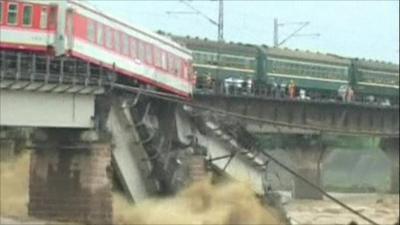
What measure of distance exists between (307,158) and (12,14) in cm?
4739

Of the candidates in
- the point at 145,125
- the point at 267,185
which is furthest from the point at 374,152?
the point at 145,125

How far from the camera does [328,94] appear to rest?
2879 inches

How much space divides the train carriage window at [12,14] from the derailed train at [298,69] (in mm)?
29211

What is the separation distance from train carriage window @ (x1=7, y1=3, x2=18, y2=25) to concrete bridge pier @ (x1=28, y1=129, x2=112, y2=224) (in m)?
4.88

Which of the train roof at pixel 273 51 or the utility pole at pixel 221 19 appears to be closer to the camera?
the train roof at pixel 273 51

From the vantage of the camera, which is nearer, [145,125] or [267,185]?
[145,125]

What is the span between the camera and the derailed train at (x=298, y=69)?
64062mm

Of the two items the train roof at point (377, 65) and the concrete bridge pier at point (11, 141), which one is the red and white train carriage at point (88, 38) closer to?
the concrete bridge pier at point (11, 141)

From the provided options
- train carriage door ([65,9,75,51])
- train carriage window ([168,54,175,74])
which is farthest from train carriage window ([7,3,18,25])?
train carriage window ([168,54,175,74])

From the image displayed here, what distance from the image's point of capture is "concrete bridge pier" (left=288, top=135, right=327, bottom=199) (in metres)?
74.7

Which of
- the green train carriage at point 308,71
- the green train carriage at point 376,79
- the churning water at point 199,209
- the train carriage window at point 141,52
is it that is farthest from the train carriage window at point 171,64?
the green train carriage at point 376,79

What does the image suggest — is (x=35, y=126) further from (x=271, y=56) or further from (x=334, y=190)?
(x=334, y=190)

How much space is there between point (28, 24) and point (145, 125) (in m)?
6.82

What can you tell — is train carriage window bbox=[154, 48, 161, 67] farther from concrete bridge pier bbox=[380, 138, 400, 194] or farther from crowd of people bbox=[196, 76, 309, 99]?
concrete bridge pier bbox=[380, 138, 400, 194]
